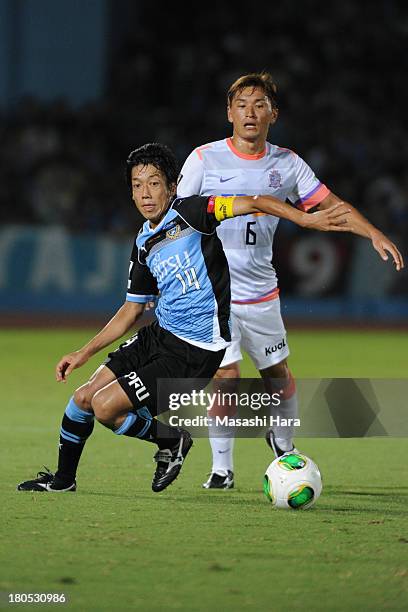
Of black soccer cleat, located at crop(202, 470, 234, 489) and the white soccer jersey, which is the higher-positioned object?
the white soccer jersey

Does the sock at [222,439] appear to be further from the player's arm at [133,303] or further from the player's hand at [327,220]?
the player's hand at [327,220]

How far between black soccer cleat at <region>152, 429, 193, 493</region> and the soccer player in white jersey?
51 centimetres

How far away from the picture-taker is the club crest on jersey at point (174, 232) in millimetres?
5992

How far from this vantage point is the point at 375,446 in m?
8.41

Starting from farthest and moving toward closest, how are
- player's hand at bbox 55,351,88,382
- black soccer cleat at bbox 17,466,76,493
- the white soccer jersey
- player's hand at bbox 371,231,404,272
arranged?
the white soccer jersey → black soccer cleat at bbox 17,466,76,493 → player's hand at bbox 55,351,88,382 → player's hand at bbox 371,231,404,272

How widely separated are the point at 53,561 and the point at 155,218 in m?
1.97

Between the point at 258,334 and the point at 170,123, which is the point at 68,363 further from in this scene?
the point at 170,123

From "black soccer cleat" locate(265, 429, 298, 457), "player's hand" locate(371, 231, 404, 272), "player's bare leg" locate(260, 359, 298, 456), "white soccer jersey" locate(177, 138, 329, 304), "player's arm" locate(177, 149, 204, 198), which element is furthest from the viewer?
"black soccer cleat" locate(265, 429, 298, 457)

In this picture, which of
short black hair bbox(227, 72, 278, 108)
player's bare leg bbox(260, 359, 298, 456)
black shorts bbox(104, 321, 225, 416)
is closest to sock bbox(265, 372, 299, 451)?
player's bare leg bbox(260, 359, 298, 456)

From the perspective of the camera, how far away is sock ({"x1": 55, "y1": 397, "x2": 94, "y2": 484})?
20.0 feet

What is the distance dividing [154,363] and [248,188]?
119 centimetres

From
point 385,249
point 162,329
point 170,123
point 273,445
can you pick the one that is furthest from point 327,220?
point 170,123

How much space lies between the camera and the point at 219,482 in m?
6.62

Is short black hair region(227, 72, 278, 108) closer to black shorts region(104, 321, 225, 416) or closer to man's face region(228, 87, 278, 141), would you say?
man's face region(228, 87, 278, 141)
